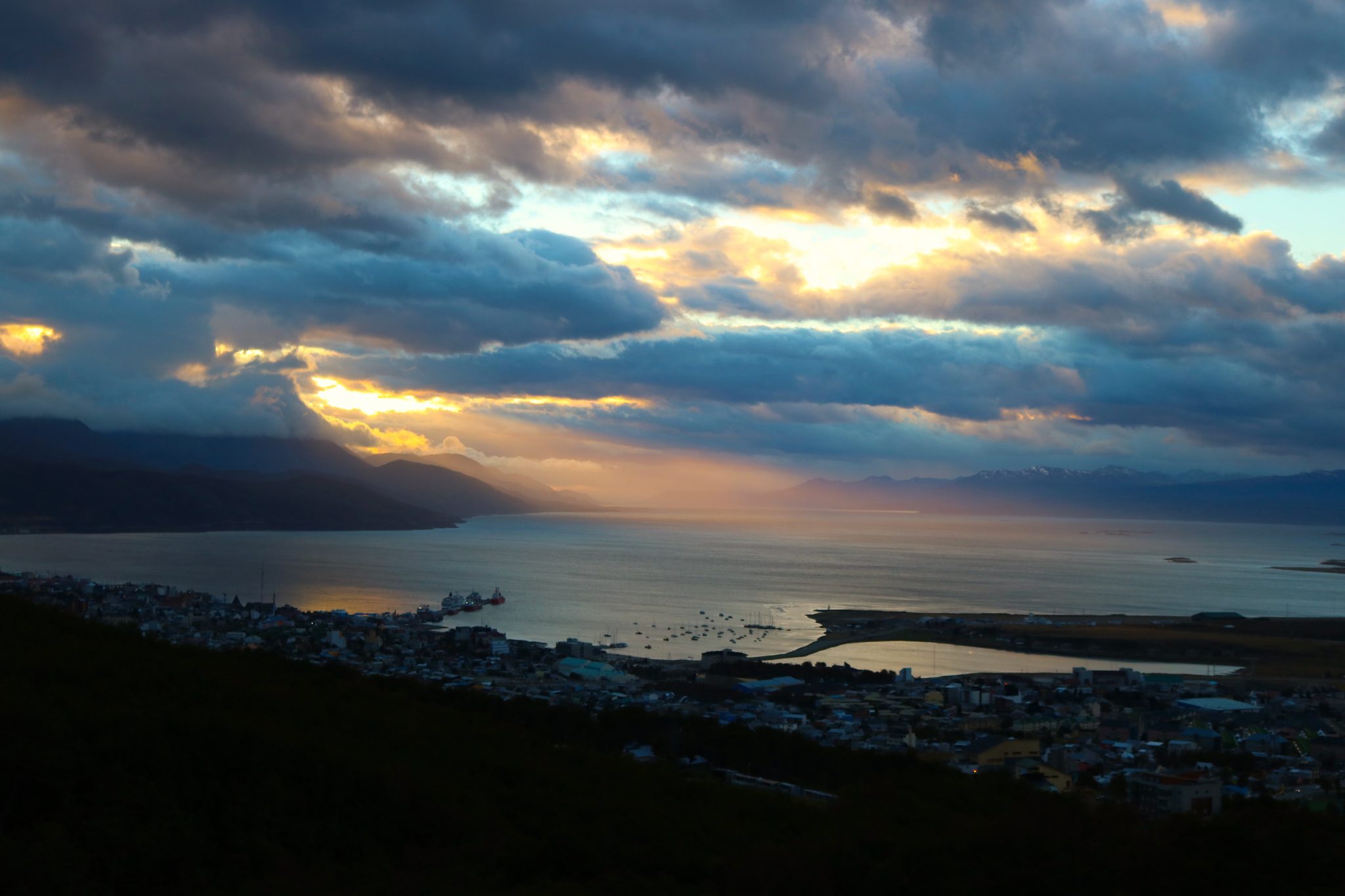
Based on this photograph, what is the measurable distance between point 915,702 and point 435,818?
62.4 ft

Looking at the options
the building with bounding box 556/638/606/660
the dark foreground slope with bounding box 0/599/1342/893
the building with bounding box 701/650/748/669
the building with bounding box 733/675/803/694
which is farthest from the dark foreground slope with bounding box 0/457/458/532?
the dark foreground slope with bounding box 0/599/1342/893

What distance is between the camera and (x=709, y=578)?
223 feet

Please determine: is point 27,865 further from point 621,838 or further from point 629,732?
point 629,732

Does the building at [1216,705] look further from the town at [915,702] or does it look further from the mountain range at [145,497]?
the mountain range at [145,497]

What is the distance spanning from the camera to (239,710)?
29.7 ft

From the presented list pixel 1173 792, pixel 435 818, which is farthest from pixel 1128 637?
pixel 435 818

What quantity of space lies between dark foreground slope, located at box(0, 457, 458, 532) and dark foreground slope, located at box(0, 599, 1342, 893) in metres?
106

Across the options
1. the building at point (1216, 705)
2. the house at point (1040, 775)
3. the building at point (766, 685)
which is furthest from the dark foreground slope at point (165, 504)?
the house at point (1040, 775)

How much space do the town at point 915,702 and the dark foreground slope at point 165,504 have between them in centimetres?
7459

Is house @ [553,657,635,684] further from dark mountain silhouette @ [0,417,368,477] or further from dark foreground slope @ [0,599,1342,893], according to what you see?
dark mountain silhouette @ [0,417,368,477]

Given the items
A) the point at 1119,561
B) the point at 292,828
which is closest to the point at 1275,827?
the point at 292,828

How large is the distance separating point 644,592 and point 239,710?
49.2m

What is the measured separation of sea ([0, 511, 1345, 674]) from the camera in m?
42.4

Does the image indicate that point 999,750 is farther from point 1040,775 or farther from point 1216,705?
point 1216,705
